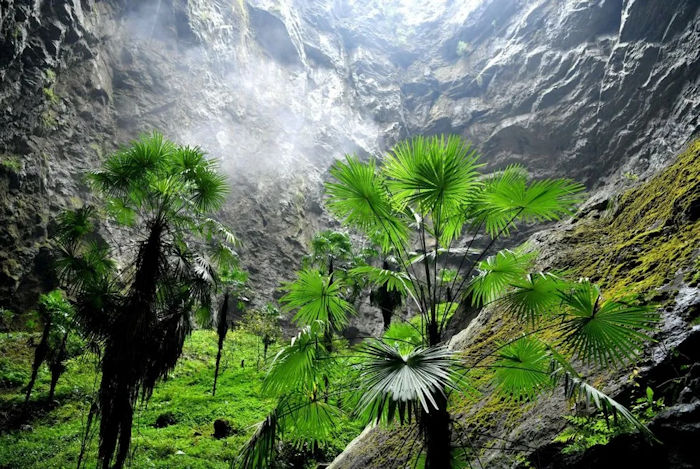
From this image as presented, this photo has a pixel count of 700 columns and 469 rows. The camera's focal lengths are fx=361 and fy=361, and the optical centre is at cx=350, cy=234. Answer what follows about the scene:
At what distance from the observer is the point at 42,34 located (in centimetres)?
1664

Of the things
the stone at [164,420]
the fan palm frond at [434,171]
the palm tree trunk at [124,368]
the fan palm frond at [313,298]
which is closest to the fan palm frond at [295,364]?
the fan palm frond at [313,298]

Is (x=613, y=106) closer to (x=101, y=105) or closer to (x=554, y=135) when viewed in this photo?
(x=554, y=135)

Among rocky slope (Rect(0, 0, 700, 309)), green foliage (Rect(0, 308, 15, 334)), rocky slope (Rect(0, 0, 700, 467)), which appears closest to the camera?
green foliage (Rect(0, 308, 15, 334))

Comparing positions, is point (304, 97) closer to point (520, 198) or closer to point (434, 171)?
point (434, 171)

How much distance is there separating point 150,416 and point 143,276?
8425 mm

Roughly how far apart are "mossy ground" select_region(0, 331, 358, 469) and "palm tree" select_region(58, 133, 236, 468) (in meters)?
1.99

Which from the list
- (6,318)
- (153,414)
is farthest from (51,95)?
(153,414)

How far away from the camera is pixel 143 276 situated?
618 centimetres

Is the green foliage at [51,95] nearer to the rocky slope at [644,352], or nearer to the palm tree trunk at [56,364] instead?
the palm tree trunk at [56,364]

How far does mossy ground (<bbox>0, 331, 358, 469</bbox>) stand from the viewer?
8.70m

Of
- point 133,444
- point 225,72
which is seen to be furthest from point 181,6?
point 133,444

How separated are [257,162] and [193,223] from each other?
2277cm

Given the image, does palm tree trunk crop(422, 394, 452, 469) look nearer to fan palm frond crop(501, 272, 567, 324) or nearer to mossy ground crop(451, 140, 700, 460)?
mossy ground crop(451, 140, 700, 460)

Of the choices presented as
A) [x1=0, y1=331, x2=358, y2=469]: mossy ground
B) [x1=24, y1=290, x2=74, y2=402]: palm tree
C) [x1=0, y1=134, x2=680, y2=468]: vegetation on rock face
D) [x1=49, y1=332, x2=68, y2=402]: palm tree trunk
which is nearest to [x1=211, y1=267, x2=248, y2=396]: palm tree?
[x1=0, y1=331, x2=358, y2=469]: mossy ground
